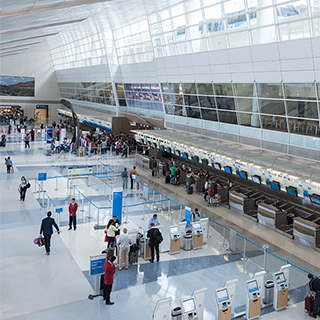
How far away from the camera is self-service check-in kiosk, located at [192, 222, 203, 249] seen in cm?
1169

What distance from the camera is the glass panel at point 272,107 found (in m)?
17.2

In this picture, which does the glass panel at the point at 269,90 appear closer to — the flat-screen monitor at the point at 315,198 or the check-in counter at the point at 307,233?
the flat-screen monitor at the point at 315,198

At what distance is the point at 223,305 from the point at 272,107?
1272 cm

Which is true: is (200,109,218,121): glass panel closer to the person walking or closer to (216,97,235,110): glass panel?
(216,97,235,110): glass panel

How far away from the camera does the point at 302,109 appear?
16.0 m

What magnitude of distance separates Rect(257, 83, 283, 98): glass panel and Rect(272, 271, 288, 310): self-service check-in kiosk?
35.5 ft

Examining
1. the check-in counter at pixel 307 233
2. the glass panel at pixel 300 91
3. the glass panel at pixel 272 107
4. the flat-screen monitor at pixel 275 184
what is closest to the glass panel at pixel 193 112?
the glass panel at pixel 272 107

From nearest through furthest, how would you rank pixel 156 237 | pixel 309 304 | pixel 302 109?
1. pixel 309 304
2. pixel 156 237
3. pixel 302 109

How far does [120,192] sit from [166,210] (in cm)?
244

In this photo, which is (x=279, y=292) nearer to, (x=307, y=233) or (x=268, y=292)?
(x=268, y=292)

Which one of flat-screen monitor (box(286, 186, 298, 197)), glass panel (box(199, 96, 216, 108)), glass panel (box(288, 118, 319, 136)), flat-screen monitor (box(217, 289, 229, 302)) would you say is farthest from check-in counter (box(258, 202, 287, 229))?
glass panel (box(199, 96, 216, 108))

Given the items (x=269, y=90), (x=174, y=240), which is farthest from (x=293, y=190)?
(x=174, y=240)

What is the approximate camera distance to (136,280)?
30.3ft

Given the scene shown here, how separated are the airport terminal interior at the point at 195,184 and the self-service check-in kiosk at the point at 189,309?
23mm
